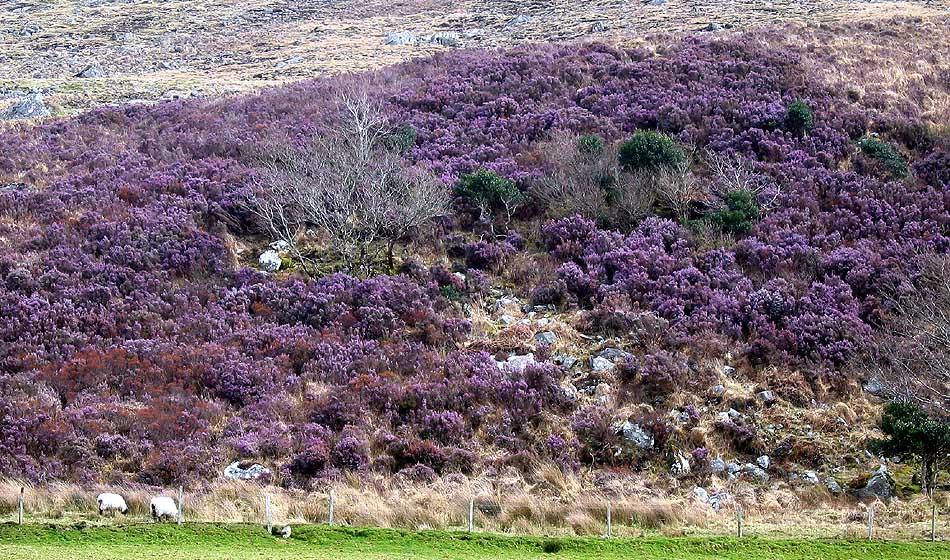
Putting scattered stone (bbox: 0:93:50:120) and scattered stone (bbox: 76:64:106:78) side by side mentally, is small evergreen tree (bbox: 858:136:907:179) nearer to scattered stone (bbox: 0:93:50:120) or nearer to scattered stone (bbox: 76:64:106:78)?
scattered stone (bbox: 0:93:50:120)

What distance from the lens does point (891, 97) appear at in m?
A: 31.5

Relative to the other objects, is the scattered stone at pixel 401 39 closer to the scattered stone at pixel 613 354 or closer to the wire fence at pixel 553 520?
the scattered stone at pixel 613 354

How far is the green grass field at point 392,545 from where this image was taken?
11891 millimetres

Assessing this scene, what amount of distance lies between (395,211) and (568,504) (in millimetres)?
11458

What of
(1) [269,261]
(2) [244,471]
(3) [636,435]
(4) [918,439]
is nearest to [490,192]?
(1) [269,261]

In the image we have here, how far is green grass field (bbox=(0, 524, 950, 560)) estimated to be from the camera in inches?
468

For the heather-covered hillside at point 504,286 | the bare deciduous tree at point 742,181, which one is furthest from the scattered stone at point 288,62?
the bare deciduous tree at point 742,181

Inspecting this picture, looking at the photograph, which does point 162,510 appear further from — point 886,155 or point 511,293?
point 886,155

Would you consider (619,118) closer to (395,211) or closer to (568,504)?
(395,211)

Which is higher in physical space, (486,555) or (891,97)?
(891,97)

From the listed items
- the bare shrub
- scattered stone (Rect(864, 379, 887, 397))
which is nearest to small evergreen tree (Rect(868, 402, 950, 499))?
scattered stone (Rect(864, 379, 887, 397))

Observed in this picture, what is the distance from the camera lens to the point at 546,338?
20000mm

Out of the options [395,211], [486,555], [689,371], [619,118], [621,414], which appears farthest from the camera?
[619,118]

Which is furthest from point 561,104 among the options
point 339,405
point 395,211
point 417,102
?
point 339,405
